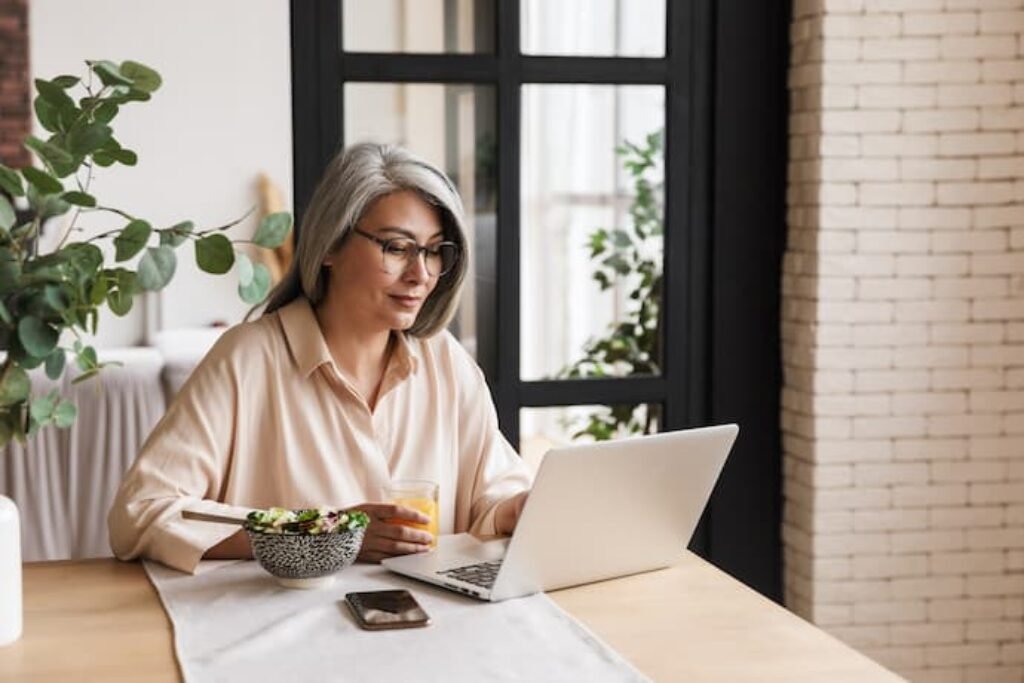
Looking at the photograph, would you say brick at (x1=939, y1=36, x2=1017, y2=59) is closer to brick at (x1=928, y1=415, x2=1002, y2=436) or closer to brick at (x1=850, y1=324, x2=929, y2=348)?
brick at (x1=850, y1=324, x2=929, y2=348)

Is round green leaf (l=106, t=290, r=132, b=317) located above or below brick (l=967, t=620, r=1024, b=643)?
above

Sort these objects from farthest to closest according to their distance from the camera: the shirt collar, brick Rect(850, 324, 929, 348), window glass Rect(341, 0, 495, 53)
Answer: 1. brick Rect(850, 324, 929, 348)
2. window glass Rect(341, 0, 495, 53)
3. the shirt collar

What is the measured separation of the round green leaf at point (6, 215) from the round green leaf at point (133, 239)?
0.13 meters

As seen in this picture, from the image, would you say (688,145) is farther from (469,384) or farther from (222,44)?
(222,44)

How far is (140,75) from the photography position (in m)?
1.72

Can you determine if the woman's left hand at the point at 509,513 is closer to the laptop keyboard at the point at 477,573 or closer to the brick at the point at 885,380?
the laptop keyboard at the point at 477,573

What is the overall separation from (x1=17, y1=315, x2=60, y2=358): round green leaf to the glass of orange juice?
65 centimetres

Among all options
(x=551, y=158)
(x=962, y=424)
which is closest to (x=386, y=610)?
(x=551, y=158)

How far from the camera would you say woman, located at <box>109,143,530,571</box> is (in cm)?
240

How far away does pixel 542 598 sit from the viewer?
79.0 inches

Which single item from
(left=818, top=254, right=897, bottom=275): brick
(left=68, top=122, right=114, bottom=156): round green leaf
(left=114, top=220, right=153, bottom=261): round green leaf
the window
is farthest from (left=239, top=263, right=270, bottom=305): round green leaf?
(left=818, top=254, right=897, bottom=275): brick

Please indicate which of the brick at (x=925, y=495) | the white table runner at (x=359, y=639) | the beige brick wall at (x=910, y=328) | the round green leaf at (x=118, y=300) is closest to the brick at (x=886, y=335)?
the beige brick wall at (x=910, y=328)

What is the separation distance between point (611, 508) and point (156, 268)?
0.72 m

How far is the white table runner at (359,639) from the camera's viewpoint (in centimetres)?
169
